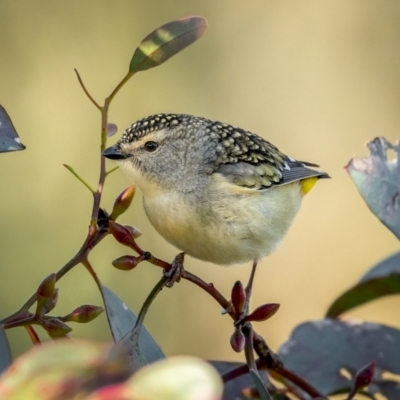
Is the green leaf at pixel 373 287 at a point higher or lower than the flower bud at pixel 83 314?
lower

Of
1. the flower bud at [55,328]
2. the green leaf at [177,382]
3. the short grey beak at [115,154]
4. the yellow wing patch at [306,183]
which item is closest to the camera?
the green leaf at [177,382]

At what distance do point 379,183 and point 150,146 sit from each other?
1.34 metres

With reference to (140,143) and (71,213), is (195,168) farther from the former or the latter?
(71,213)

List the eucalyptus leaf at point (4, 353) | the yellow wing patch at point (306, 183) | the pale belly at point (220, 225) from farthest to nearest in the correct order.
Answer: the yellow wing patch at point (306, 183) → the pale belly at point (220, 225) → the eucalyptus leaf at point (4, 353)

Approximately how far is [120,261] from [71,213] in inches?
161

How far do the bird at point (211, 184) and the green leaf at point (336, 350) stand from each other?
1.97 ft

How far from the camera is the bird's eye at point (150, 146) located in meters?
2.87

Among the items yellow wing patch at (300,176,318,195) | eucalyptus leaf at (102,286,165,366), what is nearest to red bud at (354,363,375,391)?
eucalyptus leaf at (102,286,165,366)

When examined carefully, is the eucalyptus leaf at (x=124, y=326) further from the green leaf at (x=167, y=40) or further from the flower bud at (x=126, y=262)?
the green leaf at (x=167, y=40)

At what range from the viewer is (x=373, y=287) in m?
1.92

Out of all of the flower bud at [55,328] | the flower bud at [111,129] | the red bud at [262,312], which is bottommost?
the red bud at [262,312]

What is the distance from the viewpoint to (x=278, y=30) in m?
6.46

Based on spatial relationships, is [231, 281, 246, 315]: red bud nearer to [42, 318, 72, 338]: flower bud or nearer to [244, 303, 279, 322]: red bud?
[244, 303, 279, 322]: red bud

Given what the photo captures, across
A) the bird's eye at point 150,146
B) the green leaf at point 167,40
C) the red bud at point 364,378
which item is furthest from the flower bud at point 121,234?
the bird's eye at point 150,146
